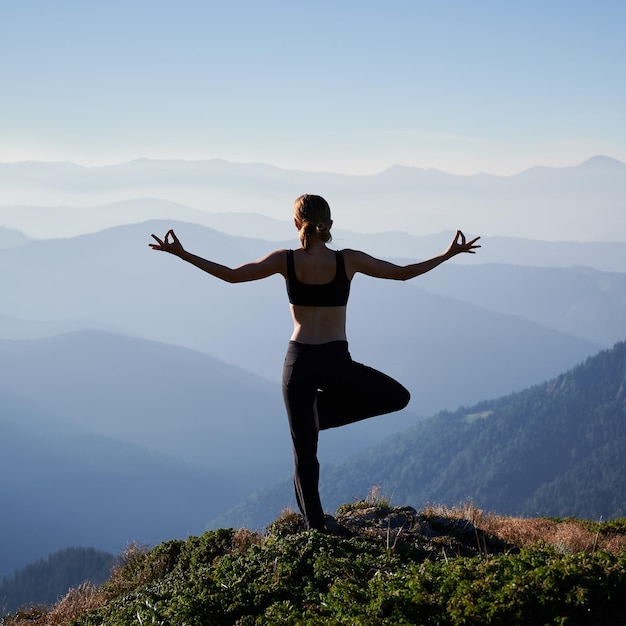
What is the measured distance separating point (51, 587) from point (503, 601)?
139 meters

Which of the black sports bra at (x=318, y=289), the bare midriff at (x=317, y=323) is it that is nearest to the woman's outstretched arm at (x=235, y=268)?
the black sports bra at (x=318, y=289)

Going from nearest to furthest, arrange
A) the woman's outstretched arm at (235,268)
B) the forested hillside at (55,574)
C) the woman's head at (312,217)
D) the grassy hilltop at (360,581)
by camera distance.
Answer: the grassy hilltop at (360,581) → the woman's outstretched arm at (235,268) → the woman's head at (312,217) → the forested hillside at (55,574)

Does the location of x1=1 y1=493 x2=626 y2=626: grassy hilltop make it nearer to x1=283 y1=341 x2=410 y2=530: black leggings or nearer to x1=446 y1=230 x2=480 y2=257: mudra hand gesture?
x1=283 y1=341 x2=410 y2=530: black leggings

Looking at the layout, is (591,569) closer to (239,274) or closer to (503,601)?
(503,601)

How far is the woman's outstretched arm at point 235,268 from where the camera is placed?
23.4 ft

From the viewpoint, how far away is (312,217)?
7281 mm

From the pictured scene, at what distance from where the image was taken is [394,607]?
4977 millimetres

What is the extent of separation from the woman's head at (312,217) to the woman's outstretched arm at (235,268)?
0.29m

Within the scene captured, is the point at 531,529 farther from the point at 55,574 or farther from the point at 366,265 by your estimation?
the point at 55,574

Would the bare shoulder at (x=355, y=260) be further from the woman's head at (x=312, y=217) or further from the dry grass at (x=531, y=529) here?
the dry grass at (x=531, y=529)

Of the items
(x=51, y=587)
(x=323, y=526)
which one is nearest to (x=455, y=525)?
(x=323, y=526)

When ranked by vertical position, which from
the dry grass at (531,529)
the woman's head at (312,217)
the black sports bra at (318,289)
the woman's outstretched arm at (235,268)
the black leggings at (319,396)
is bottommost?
the dry grass at (531,529)

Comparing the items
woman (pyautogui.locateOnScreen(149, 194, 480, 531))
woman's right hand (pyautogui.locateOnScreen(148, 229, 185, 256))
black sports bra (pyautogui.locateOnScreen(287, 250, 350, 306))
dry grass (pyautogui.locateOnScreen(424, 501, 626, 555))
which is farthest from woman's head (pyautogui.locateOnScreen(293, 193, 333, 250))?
dry grass (pyautogui.locateOnScreen(424, 501, 626, 555))

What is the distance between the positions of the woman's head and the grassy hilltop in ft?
8.57
